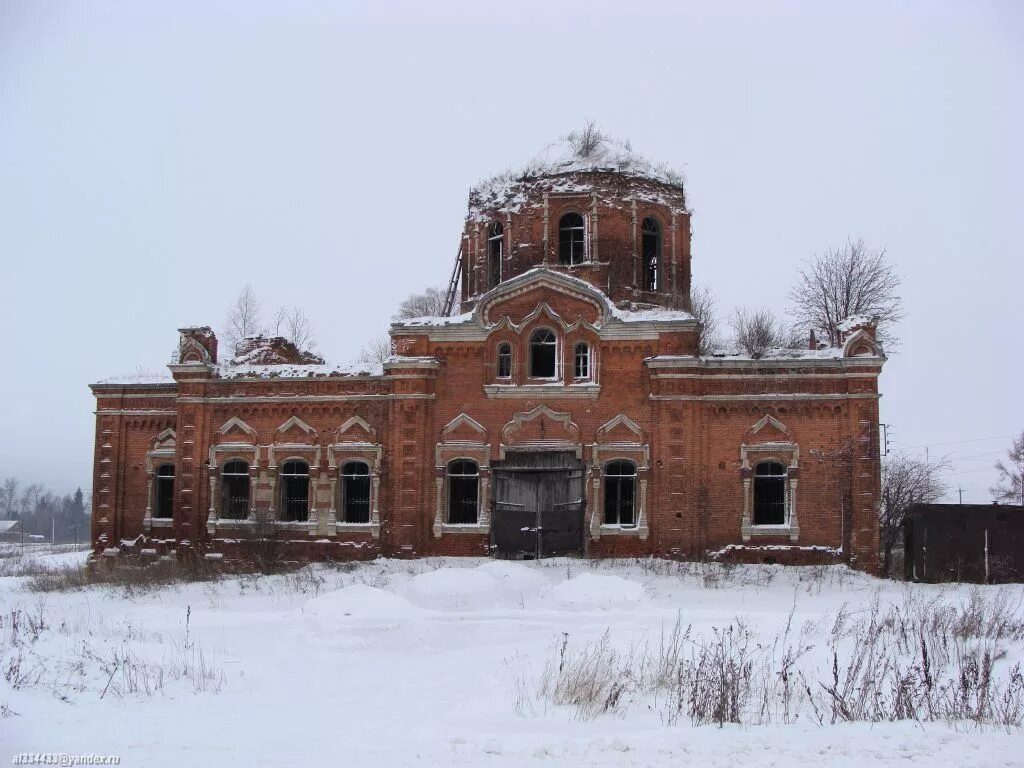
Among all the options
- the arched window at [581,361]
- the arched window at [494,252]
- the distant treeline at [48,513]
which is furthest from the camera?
the distant treeline at [48,513]

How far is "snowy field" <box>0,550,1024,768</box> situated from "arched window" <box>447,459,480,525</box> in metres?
5.49

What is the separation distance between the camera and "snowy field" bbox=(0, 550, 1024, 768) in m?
6.89

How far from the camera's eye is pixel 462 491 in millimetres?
21438

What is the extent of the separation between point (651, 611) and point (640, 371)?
7748 millimetres

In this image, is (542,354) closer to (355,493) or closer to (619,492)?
(619,492)

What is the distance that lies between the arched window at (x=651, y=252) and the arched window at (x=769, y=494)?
6081mm

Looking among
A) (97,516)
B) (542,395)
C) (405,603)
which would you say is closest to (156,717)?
(405,603)

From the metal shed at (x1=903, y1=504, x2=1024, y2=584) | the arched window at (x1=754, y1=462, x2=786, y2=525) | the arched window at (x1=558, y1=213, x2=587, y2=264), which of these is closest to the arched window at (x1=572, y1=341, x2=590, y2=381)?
the arched window at (x1=558, y1=213, x2=587, y2=264)

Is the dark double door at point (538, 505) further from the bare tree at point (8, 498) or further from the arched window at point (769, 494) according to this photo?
the bare tree at point (8, 498)

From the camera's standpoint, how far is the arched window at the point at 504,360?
2140cm

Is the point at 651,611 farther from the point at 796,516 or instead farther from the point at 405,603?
the point at 796,516

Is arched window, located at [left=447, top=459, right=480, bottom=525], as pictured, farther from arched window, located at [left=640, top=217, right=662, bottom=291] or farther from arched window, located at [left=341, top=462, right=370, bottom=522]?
arched window, located at [left=640, top=217, right=662, bottom=291]

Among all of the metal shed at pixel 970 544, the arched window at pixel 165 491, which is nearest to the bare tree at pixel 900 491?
the metal shed at pixel 970 544

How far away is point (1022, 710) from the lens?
781cm
